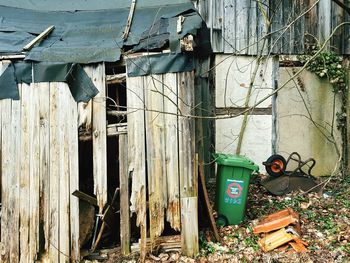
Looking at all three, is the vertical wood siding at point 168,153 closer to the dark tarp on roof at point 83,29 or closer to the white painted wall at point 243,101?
the dark tarp on roof at point 83,29

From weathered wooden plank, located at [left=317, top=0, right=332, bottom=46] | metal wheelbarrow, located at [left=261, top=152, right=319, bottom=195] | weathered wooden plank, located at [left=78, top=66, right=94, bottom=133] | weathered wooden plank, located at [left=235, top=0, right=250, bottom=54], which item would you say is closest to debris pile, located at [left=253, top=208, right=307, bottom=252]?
metal wheelbarrow, located at [left=261, top=152, right=319, bottom=195]

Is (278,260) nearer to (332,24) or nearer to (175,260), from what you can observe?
(175,260)

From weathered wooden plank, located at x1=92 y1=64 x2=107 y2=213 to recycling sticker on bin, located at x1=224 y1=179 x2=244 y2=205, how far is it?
1884 mm

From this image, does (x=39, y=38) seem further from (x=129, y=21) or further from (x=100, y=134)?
(x=100, y=134)

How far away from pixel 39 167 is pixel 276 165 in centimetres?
437

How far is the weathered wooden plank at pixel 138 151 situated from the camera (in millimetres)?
5602

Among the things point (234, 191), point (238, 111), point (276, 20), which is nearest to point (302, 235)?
point (234, 191)

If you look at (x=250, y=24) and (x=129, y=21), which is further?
(x=250, y=24)

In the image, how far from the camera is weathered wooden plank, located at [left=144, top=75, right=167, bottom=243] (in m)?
5.57

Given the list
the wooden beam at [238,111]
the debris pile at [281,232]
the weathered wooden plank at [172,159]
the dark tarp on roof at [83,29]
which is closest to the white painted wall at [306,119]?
the wooden beam at [238,111]

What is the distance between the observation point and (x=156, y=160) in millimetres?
5578

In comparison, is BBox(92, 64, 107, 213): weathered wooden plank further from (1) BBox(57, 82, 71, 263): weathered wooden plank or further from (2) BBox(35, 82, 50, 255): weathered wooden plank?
(2) BBox(35, 82, 50, 255): weathered wooden plank

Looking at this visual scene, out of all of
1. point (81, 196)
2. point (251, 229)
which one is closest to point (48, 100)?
point (81, 196)

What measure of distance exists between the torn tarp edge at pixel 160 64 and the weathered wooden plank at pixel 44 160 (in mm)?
1203
